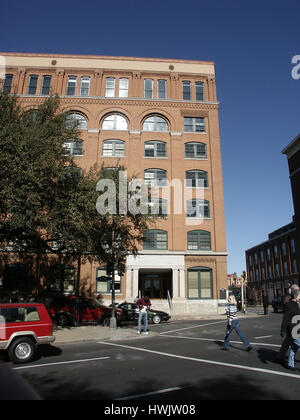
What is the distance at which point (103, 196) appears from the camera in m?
15.8

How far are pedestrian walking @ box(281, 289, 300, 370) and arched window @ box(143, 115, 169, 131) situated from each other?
1064 inches

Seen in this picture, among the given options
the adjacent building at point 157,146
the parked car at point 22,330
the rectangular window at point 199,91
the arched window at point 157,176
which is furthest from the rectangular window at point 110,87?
A: the parked car at point 22,330

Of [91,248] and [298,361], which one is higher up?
[91,248]

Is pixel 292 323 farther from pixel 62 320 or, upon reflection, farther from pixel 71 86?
pixel 71 86

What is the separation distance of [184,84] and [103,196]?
77.1 ft

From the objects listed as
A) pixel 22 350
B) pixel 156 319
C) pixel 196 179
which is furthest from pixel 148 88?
pixel 22 350

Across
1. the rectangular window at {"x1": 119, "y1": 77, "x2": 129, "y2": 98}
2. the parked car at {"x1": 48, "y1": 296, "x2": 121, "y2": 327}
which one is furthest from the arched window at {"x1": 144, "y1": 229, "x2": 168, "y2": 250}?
the rectangular window at {"x1": 119, "y1": 77, "x2": 129, "y2": 98}

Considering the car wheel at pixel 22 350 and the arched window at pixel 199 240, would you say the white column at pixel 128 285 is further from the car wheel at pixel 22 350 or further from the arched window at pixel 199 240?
the car wheel at pixel 22 350

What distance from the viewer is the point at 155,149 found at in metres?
31.6

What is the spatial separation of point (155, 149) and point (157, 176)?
3.02 meters

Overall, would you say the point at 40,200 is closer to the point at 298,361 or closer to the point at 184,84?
the point at 298,361

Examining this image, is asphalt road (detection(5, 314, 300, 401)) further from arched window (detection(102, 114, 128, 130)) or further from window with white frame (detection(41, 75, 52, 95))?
window with white frame (detection(41, 75, 52, 95))
